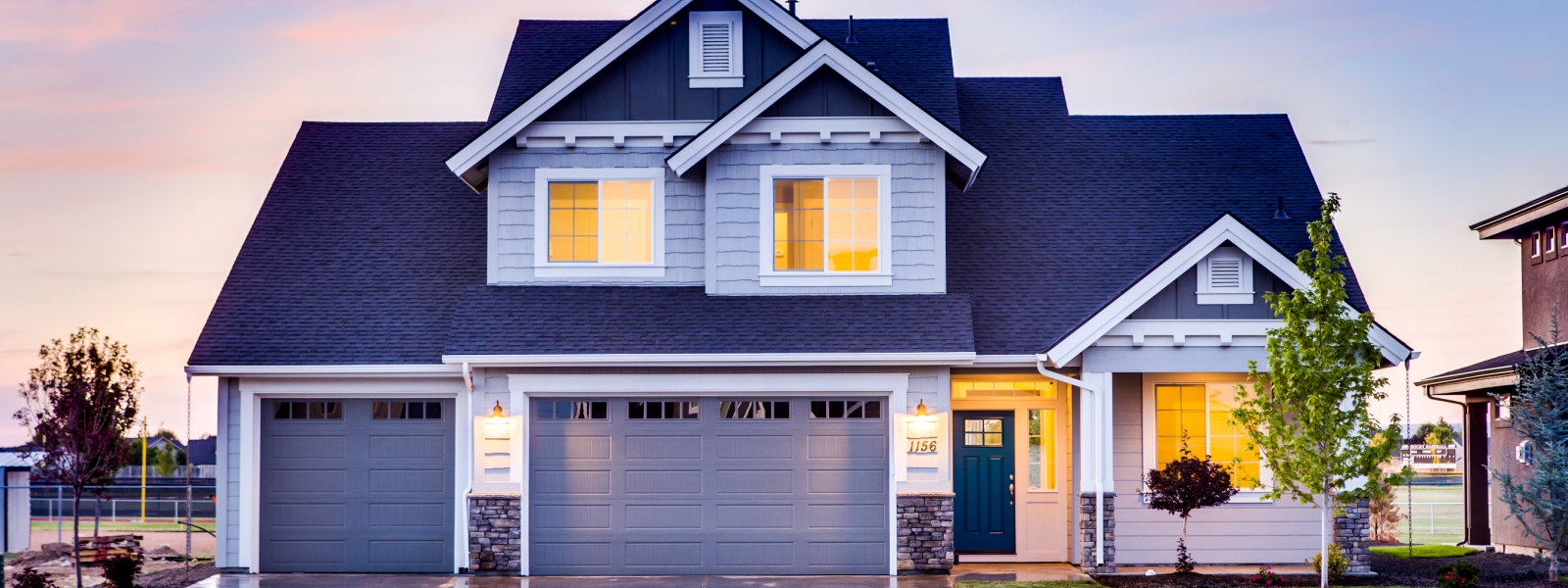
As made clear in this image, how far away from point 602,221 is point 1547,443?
35.6ft

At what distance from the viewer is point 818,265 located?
54.7 feet

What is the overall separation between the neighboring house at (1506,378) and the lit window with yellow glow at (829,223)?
8163mm

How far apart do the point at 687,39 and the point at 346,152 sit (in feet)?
18.6

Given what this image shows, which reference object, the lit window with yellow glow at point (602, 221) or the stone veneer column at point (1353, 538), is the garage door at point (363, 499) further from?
the stone veneer column at point (1353, 538)

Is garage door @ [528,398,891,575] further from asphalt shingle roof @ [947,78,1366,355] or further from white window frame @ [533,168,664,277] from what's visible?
asphalt shingle roof @ [947,78,1366,355]

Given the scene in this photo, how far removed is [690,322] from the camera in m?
16.0

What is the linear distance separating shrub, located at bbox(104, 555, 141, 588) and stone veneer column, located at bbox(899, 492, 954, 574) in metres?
8.43

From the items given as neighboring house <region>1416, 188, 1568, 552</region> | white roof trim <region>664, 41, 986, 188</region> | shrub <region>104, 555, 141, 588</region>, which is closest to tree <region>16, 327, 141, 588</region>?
shrub <region>104, 555, 141, 588</region>

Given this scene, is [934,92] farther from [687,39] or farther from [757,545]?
[757,545]

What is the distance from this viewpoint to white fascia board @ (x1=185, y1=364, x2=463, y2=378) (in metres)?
16.1

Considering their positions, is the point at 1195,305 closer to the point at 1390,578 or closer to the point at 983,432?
the point at 983,432

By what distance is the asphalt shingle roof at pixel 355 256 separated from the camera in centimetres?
1650

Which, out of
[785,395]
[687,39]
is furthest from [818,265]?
[687,39]

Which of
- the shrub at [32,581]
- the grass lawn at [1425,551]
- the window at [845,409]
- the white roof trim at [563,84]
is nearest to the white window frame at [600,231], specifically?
the white roof trim at [563,84]
